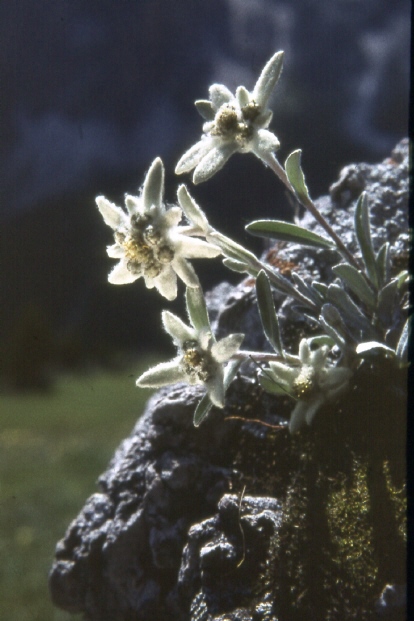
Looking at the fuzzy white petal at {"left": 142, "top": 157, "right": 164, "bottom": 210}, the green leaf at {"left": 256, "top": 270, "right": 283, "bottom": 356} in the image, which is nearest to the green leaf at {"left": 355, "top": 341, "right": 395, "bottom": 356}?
the green leaf at {"left": 256, "top": 270, "right": 283, "bottom": 356}

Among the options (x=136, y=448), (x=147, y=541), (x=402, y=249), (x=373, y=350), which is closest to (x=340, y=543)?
(x=373, y=350)

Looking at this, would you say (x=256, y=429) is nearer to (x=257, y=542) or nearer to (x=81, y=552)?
(x=257, y=542)

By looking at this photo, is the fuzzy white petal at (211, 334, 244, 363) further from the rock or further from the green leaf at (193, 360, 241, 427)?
the rock

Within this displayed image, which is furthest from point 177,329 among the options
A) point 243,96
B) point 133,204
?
point 243,96

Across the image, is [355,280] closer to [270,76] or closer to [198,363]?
[198,363]

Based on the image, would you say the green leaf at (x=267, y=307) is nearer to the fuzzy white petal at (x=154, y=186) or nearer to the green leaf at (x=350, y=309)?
the green leaf at (x=350, y=309)

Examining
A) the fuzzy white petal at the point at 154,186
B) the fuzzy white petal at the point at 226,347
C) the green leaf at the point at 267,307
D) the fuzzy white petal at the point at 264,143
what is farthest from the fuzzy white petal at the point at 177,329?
the fuzzy white petal at the point at 264,143
